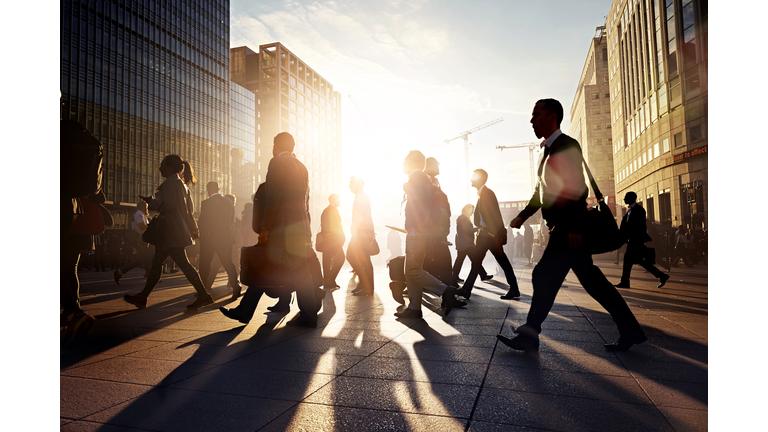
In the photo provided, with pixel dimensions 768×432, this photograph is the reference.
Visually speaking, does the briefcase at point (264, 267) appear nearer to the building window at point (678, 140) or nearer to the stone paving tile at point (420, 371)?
the stone paving tile at point (420, 371)

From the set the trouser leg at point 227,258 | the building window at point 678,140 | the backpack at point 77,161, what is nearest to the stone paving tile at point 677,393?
the backpack at point 77,161

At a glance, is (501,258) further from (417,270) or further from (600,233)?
(600,233)

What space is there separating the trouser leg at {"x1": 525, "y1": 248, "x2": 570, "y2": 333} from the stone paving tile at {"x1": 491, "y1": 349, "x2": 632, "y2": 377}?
0.71 feet

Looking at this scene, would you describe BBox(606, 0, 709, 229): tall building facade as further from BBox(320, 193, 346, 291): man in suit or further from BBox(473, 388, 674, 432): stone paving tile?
BBox(473, 388, 674, 432): stone paving tile

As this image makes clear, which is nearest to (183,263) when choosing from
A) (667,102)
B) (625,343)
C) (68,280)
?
(68,280)

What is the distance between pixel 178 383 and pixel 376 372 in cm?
112

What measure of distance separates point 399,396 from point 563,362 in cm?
128

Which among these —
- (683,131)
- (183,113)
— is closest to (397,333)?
(683,131)

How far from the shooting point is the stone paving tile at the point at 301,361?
2.91 meters

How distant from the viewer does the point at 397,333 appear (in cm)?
410

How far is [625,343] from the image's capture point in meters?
3.30

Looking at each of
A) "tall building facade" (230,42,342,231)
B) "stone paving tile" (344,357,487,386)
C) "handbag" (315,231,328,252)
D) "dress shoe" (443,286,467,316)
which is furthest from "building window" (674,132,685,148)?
"tall building facade" (230,42,342,231)
